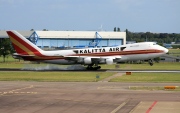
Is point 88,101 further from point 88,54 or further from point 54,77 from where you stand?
point 88,54

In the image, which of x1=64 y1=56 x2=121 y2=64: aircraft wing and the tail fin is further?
the tail fin

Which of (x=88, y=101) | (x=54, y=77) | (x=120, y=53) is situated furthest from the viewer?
(x=120, y=53)

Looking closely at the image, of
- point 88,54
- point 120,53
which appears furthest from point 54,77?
point 120,53

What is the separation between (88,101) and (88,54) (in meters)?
46.0

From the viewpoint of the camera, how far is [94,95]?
38.0 meters

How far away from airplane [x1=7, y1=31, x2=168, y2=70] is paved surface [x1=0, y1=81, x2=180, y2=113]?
3521 centimetres

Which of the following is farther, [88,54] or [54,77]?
[88,54]

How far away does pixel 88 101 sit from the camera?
3366 cm

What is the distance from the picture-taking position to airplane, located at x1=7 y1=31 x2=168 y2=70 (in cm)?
7812

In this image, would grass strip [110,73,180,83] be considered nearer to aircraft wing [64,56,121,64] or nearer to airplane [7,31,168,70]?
aircraft wing [64,56,121,64]

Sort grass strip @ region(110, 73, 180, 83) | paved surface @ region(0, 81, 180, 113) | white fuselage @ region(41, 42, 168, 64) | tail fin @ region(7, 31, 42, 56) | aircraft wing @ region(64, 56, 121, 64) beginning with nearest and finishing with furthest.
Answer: paved surface @ region(0, 81, 180, 113)
grass strip @ region(110, 73, 180, 83)
aircraft wing @ region(64, 56, 121, 64)
tail fin @ region(7, 31, 42, 56)
white fuselage @ region(41, 42, 168, 64)

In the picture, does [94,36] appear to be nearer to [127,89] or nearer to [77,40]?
[77,40]

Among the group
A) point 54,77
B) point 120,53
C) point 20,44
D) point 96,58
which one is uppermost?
point 20,44

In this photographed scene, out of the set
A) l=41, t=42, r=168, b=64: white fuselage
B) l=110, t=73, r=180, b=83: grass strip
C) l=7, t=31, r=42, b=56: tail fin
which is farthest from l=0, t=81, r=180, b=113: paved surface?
l=7, t=31, r=42, b=56: tail fin
